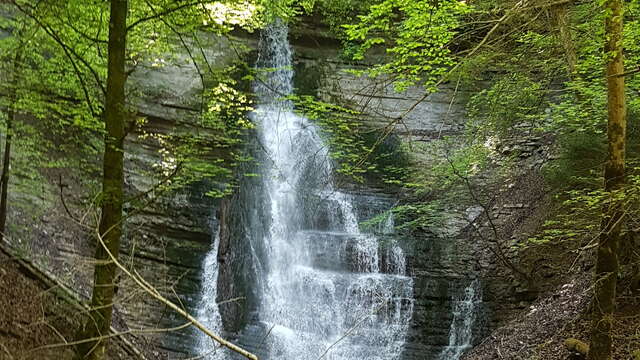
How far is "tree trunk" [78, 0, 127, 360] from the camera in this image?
16.4ft

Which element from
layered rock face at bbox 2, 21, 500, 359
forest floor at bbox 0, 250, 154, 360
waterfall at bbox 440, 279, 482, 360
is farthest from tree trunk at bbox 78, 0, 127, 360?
waterfall at bbox 440, 279, 482, 360

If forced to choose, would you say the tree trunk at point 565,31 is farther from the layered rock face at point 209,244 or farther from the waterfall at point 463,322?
the waterfall at point 463,322

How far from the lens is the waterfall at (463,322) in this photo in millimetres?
10886

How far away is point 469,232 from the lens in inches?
515

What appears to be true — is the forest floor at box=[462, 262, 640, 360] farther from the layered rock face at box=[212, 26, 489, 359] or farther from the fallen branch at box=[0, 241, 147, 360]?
the fallen branch at box=[0, 241, 147, 360]

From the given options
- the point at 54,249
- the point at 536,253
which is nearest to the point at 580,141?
the point at 536,253

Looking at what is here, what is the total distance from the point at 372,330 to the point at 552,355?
4.92 meters

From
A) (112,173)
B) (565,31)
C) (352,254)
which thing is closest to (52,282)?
(112,173)

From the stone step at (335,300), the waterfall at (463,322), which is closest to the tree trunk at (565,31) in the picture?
the waterfall at (463,322)

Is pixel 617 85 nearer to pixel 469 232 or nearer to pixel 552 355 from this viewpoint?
pixel 552 355

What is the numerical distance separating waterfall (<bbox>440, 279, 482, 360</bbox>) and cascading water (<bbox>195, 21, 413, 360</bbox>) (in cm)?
104

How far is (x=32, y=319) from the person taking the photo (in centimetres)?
715

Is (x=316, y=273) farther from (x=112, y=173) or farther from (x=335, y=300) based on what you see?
(x=112, y=173)

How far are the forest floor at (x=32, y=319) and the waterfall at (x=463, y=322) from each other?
21.8 ft
